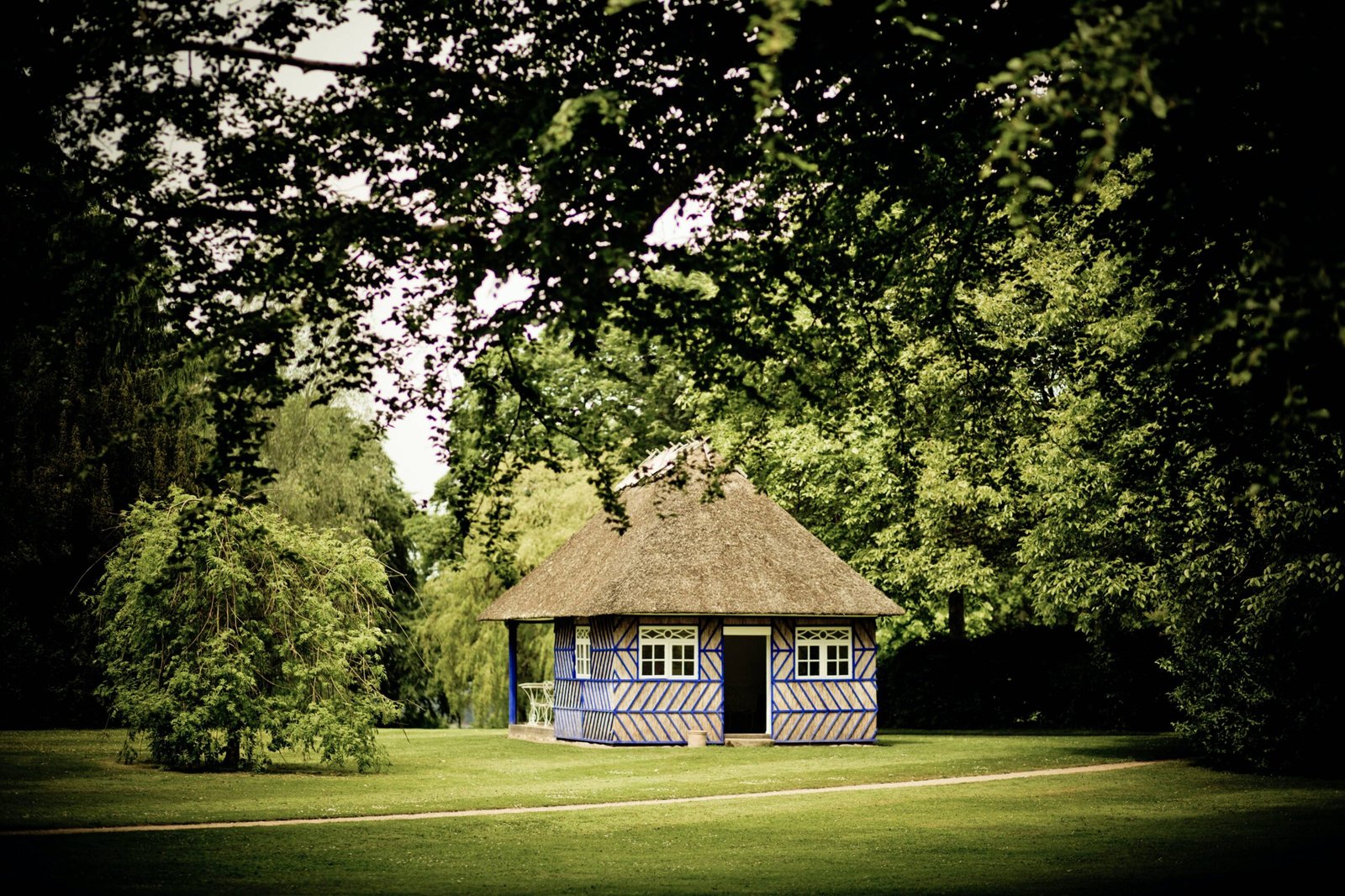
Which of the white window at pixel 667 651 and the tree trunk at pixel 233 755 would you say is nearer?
the tree trunk at pixel 233 755

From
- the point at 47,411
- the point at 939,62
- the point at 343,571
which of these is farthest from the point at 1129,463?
the point at 47,411

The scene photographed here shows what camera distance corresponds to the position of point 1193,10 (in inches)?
253

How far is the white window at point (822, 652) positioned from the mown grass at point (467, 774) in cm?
195

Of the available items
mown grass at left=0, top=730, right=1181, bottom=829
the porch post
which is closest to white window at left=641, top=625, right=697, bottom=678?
mown grass at left=0, top=730, right=1181, bottom=829

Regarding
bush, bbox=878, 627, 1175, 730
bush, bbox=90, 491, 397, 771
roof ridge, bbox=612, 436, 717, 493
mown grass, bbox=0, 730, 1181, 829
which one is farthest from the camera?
bush, bbox=878, 627, 1175, 730

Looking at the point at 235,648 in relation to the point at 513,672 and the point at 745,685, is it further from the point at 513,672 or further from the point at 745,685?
the point at 745,685

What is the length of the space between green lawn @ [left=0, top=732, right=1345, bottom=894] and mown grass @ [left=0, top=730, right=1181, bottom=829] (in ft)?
0.29

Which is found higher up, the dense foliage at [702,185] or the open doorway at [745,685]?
the dense foliage at [702,185]

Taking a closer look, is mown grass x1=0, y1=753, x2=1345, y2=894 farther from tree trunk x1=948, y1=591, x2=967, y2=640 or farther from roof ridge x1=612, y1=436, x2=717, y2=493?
tree trunk x1=948, y1=591, x2=967, y2=640

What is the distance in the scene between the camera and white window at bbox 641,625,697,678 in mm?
30562

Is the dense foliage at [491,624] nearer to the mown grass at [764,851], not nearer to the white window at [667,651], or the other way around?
the white window at [667,651]

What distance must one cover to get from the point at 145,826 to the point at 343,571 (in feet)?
26.8

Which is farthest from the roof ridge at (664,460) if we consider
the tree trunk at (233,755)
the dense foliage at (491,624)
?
the tree trunk at (233,755)

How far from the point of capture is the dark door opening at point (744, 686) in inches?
1463
